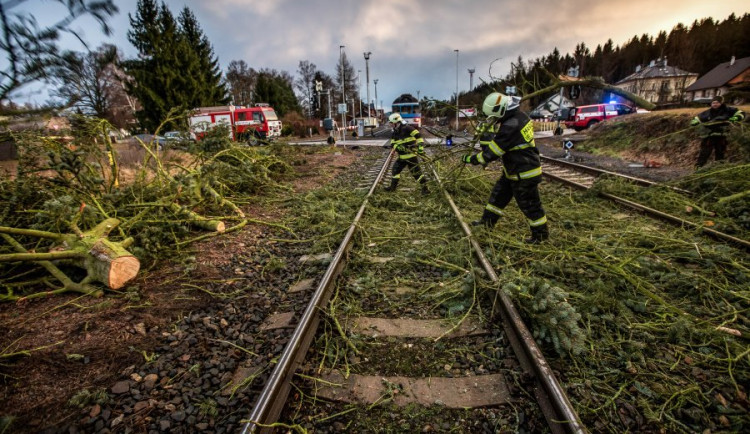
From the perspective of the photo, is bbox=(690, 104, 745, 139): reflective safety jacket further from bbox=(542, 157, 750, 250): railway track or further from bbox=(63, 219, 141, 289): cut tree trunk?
bbox=(63, 219, 141, 289): cut tree trunk

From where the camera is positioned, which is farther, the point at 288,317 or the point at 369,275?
the point at 369,275

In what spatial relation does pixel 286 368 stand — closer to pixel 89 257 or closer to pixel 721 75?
pixel 89 257

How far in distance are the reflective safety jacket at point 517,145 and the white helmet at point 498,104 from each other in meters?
0.08

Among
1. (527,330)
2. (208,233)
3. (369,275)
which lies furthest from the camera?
(208,233)

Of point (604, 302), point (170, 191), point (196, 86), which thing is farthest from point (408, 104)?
point (604, 302)

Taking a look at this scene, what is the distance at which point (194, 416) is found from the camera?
6.83ft

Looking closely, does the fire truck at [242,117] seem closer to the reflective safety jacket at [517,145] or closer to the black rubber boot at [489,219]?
the black rubber boot at [489,219]

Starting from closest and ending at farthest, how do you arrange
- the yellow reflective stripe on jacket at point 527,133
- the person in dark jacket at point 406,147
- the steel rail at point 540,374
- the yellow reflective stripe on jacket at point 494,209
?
the steel rail at point 540,374 → the yellow reflective stripe on jacket at point 527,133 → the yellow reflective stripe on jacket at point 494,209 → the person in dark jacket at point 406,147

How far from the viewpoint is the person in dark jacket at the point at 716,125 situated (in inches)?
303

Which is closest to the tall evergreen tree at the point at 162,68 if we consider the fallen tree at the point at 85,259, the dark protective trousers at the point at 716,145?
the fallen tree at the point at 85,259

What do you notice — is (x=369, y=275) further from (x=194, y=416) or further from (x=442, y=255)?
(x=194, y=416)

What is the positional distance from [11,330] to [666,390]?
510cm

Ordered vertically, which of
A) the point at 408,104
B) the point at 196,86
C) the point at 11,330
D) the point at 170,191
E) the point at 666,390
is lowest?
the point at 666,390

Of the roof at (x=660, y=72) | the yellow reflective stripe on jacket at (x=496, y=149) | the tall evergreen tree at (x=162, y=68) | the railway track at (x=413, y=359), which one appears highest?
the roof at (x=660, y=72)
